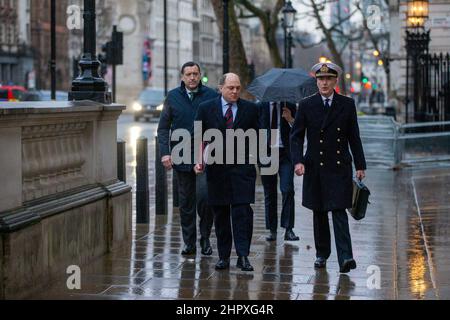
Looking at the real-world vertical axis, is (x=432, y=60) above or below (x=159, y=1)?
below

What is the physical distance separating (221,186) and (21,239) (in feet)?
7.53

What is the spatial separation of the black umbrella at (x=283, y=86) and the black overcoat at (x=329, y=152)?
2.44m

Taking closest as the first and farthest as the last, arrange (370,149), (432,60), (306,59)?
(370,149) < (432,60) < (306,59)

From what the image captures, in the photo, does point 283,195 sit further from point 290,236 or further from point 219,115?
point 219,115

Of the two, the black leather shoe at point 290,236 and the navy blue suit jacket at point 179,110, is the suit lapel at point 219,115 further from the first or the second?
the black leather shoe at point 290,236


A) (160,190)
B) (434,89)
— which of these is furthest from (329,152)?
(434,89)

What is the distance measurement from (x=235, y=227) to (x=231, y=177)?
48 cm

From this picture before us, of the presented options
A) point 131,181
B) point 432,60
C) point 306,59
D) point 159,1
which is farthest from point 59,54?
point 131,181

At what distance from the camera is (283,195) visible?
12664 mm

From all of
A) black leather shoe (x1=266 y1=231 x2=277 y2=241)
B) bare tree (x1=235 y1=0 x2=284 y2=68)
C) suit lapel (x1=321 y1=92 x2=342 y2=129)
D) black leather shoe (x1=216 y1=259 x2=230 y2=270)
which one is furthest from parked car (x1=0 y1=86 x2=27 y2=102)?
suit lapel (x1=321 y1=92 x2=342 y2=129)

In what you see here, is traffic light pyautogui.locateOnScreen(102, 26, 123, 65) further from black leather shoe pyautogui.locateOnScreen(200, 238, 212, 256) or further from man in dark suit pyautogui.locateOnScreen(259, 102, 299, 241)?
black leather shoe pyautogui.locateOnScreen(200, 238, 212, 256)

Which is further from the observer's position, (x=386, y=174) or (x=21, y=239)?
(x=386, y=174)
